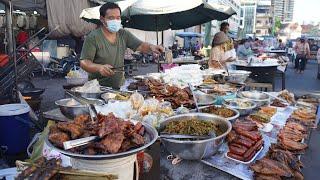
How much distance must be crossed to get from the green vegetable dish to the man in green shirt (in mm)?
1229

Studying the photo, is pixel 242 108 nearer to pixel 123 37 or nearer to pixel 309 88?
pixel 123 37

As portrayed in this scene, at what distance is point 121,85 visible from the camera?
427cm

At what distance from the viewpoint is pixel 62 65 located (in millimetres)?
13828

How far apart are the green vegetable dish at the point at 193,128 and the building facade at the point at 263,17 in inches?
3646

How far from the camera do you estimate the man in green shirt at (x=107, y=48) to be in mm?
3561

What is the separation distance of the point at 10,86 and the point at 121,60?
10.2 ft

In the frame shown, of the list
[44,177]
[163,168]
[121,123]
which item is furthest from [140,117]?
[44,177]

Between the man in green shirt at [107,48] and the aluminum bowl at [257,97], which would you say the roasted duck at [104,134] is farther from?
the aluminum bowl at [257,97]

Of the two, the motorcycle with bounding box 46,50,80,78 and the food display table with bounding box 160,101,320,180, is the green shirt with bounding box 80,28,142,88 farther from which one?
the motorcycle with bounding box 46,50,80,78

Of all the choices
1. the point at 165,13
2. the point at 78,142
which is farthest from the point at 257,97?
the point at 78,142

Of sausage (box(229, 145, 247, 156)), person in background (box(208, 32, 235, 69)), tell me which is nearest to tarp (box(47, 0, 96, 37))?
person in background (box(208, 32, 235, 69))

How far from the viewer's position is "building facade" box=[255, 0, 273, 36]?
3560 inches

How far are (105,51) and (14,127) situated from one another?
5.78 ft

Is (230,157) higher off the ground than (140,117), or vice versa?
(140,117)
